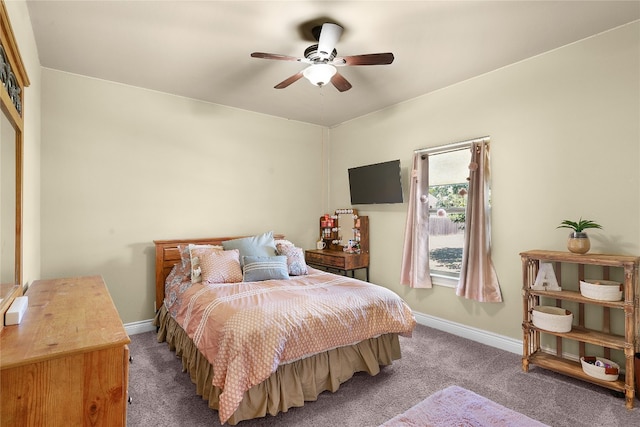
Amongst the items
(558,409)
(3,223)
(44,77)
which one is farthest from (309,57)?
(558,409)

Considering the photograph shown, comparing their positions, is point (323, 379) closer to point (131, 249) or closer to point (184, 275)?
point (184, 275)

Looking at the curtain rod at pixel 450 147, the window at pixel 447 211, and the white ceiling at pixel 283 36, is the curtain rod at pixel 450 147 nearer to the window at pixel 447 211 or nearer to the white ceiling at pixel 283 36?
Answer: the window at pixel 447 211

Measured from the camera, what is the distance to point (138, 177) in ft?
11.9

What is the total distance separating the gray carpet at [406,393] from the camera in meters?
2.10

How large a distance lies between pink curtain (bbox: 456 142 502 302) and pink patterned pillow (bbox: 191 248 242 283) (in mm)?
2310

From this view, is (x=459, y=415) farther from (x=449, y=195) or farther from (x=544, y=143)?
(x=449, y=195)

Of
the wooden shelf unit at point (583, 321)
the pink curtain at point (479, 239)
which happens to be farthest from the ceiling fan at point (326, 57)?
the wooden shelf unit at point (583, 321)

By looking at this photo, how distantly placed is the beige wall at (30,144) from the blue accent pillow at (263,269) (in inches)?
64.2

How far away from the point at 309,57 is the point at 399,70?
1089 millimetres

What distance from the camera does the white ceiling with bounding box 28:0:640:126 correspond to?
223cm

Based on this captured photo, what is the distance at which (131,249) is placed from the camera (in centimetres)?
357

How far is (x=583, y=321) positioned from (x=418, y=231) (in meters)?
1.66

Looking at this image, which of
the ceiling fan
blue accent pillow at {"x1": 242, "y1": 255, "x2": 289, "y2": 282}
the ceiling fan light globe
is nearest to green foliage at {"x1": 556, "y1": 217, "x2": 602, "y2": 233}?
the ceiling fan

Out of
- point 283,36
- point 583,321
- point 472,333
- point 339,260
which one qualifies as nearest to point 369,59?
point 283,36
